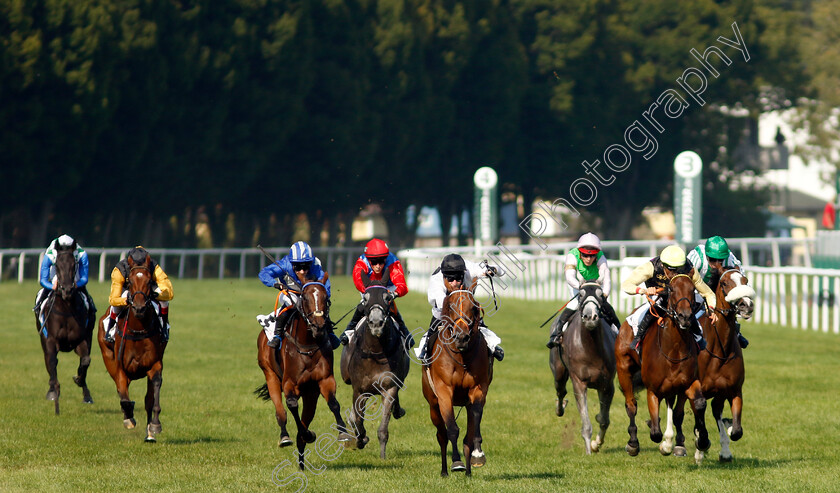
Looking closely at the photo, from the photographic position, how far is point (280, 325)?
1051 centimetres

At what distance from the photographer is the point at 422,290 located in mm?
34125

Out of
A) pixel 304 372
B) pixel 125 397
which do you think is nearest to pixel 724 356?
pixel 304 372

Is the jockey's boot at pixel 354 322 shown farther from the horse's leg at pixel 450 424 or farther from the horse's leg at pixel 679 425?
the horse's leg at pixel 679 425

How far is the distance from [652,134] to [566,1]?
7316mm

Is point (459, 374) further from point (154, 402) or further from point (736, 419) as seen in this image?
point (154, 402)

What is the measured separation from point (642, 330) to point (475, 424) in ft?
6.05

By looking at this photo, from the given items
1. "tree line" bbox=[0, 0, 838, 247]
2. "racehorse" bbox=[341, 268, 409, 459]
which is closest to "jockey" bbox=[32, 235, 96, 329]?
"racehorse" bbox=[341, 268, 409, 459]

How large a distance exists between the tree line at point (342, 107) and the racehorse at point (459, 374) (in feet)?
82.4

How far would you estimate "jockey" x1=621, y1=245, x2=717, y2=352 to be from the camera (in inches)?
401

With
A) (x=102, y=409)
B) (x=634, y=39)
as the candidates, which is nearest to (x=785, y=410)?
(x=102, y=409)

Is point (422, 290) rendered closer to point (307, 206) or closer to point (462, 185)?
point (307, 206)

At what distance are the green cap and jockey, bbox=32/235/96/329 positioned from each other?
640 centimetres

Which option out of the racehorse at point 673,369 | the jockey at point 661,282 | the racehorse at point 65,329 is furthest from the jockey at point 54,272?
the racehorse at point 673,369

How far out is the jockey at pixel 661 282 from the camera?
10188mm
